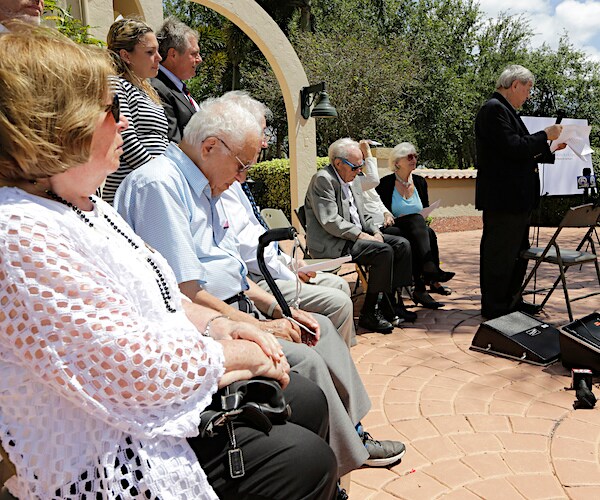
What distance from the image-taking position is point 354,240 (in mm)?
4754

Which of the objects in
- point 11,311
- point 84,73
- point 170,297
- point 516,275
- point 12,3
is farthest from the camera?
point 516,275

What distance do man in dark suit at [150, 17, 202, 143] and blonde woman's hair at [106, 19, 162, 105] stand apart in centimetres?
27

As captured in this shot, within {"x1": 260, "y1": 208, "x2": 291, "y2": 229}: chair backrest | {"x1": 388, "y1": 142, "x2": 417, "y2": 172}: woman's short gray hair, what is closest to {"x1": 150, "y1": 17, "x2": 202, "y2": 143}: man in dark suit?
{"x1": 260, "y1": 208, "x2": 291, "y2": 229}: chair backrest

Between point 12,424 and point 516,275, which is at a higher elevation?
point 12,424

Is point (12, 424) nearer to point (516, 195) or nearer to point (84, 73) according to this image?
point (84, 73)

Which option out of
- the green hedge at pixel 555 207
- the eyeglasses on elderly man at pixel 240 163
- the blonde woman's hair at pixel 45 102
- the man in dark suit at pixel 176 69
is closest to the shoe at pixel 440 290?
the man in dark suit at pixel 176 69

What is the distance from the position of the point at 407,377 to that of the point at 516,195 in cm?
205

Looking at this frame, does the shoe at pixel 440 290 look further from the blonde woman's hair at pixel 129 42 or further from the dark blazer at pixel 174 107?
the blonde woman's hair at pixel 129 42

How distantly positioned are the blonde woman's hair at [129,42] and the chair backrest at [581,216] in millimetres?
3366

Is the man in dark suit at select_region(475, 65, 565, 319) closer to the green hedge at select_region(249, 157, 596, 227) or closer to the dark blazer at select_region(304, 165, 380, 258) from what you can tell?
the dark blazer at select_region(304, 165, 380, 258)

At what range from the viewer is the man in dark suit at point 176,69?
133 inches

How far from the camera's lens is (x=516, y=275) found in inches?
194

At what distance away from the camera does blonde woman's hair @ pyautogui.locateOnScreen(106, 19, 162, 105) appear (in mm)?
2967

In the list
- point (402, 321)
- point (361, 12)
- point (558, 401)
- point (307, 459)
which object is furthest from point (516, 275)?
point (361, 12)
